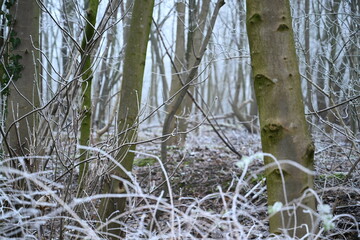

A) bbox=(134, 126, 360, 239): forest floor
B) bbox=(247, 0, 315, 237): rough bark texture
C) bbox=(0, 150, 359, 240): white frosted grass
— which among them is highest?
bbox=(247, 0, 315, 237): rough bark texture

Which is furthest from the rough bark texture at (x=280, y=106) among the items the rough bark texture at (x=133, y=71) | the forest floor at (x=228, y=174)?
the forest floor at (x=228, y=174)

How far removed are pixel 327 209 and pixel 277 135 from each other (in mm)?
494

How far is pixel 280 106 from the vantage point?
1.80 metres

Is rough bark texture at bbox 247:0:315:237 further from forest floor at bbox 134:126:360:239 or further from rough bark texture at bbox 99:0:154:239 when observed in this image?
forest floor at bbox 134:126:360:239

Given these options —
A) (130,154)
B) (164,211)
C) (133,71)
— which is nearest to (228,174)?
(130,154)

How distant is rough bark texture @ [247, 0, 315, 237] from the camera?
1.78 m

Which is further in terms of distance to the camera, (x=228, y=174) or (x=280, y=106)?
(x=228, y=174)

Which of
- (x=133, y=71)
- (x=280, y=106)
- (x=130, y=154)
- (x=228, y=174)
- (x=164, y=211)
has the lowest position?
(x=228, y=174)

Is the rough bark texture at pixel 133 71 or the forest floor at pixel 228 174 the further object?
the forest floor at pixel 228 174

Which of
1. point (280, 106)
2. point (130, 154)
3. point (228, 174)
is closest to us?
point (280, 106)

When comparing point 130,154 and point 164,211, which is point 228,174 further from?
point 164,211

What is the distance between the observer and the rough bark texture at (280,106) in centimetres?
178

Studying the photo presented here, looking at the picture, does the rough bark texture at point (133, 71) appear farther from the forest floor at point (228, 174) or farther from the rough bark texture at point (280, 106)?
the rough bark texture at point (280, 106)

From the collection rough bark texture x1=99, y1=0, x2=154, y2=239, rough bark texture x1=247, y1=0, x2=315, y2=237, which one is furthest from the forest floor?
rough bark texture x1=247, y1=0, x2=315, y2=237
